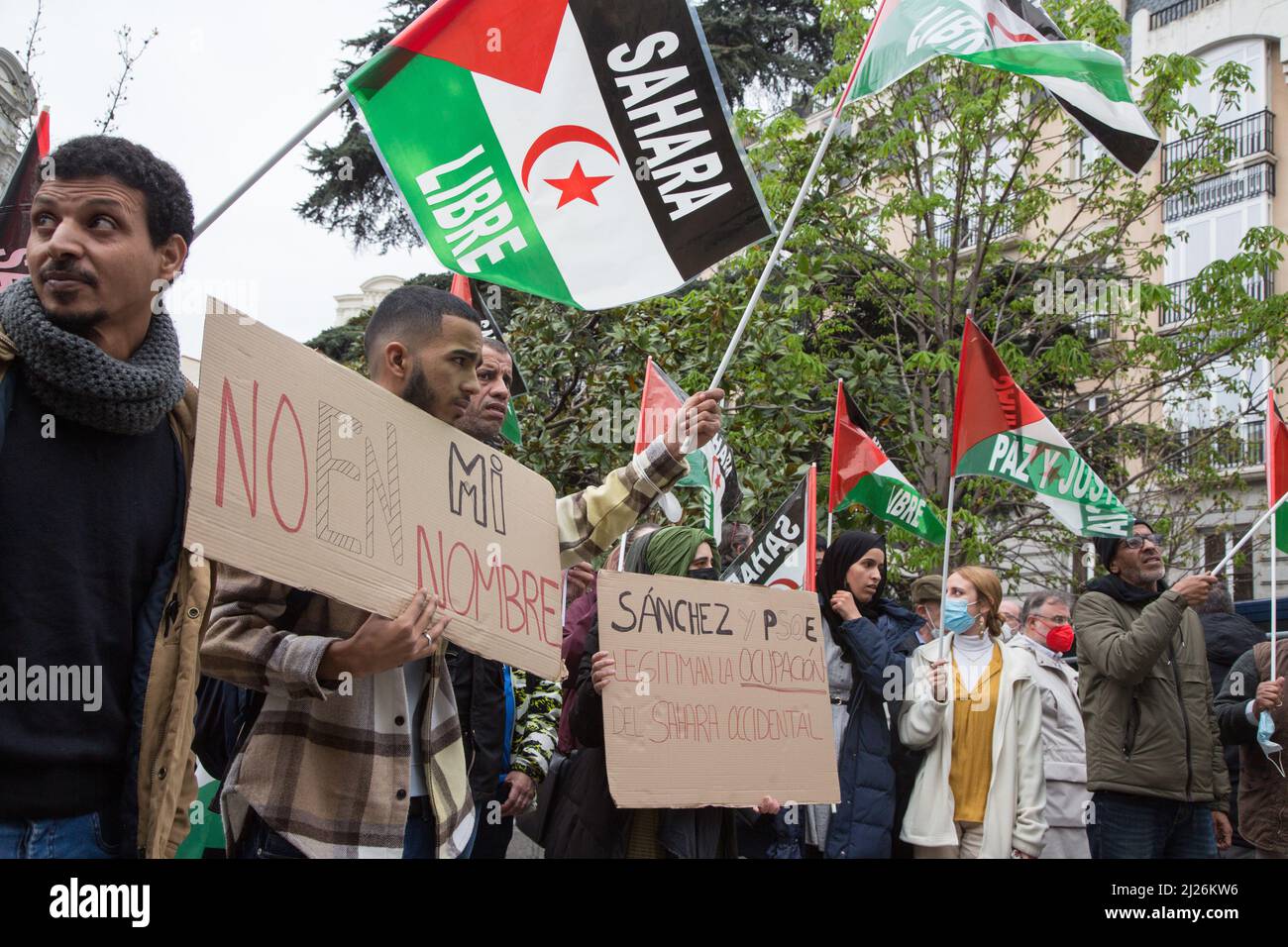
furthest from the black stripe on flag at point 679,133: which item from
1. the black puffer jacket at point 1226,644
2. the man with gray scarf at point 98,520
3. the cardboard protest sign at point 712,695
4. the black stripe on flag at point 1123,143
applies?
the black puffer jacket at point 1226,644

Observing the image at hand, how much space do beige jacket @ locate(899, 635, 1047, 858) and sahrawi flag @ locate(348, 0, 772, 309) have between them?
2505 mm

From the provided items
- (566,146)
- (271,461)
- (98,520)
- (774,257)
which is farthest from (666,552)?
(98,520)

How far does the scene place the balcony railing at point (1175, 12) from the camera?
25.5 m

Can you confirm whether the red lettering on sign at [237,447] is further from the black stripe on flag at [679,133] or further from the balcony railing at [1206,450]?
the balcony railing at [1206,450]

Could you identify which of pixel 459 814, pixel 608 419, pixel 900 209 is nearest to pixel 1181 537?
pixel 900 209

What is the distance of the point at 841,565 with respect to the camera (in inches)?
223

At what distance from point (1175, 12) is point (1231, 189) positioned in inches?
152

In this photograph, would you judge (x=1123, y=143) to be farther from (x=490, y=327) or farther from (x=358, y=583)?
(x=358, y=583)

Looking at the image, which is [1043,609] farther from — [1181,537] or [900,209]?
[1181,537]

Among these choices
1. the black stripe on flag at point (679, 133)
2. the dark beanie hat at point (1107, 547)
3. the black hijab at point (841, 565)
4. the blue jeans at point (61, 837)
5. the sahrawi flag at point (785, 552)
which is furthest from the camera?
the sahrawi flag at point (785, 552)

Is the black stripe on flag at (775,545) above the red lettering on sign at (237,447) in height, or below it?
above

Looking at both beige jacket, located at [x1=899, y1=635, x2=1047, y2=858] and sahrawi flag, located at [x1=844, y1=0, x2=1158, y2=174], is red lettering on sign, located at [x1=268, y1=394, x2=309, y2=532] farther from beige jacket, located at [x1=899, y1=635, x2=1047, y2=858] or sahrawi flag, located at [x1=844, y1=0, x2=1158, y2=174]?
beige jacket, located at [x1=899, y1=635, x2=1047, y2=858]

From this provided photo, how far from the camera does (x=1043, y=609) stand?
7707 millimetres

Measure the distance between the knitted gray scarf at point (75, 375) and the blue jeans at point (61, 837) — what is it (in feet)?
2.21
